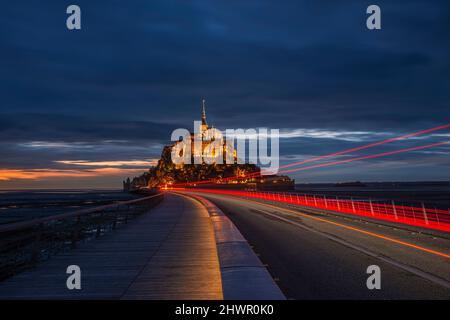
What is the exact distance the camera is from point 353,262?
1255 centimetres

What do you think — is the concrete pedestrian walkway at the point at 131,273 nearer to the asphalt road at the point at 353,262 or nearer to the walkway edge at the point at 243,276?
the walkway edge at the point at 243,276

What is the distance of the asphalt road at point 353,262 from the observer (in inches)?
357

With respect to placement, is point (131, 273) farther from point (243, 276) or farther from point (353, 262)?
point (353, 262)

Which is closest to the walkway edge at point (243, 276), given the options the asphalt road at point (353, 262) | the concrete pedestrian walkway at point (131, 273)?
the concrete pedestrian walkway at point (131, 273)

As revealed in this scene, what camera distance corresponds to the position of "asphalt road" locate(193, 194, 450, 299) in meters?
9.06

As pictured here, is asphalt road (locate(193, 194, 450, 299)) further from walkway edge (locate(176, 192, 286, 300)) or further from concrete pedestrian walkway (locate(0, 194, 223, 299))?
concrete pedestrian walkway (locate(0, 194, 223, 299))

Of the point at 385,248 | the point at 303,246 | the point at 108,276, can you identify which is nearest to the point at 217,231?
the point at 303,246

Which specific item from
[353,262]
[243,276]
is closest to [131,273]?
[243,276]

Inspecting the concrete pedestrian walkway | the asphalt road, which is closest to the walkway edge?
the concrete pedestrian walkway

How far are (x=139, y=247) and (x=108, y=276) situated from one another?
5.11m
